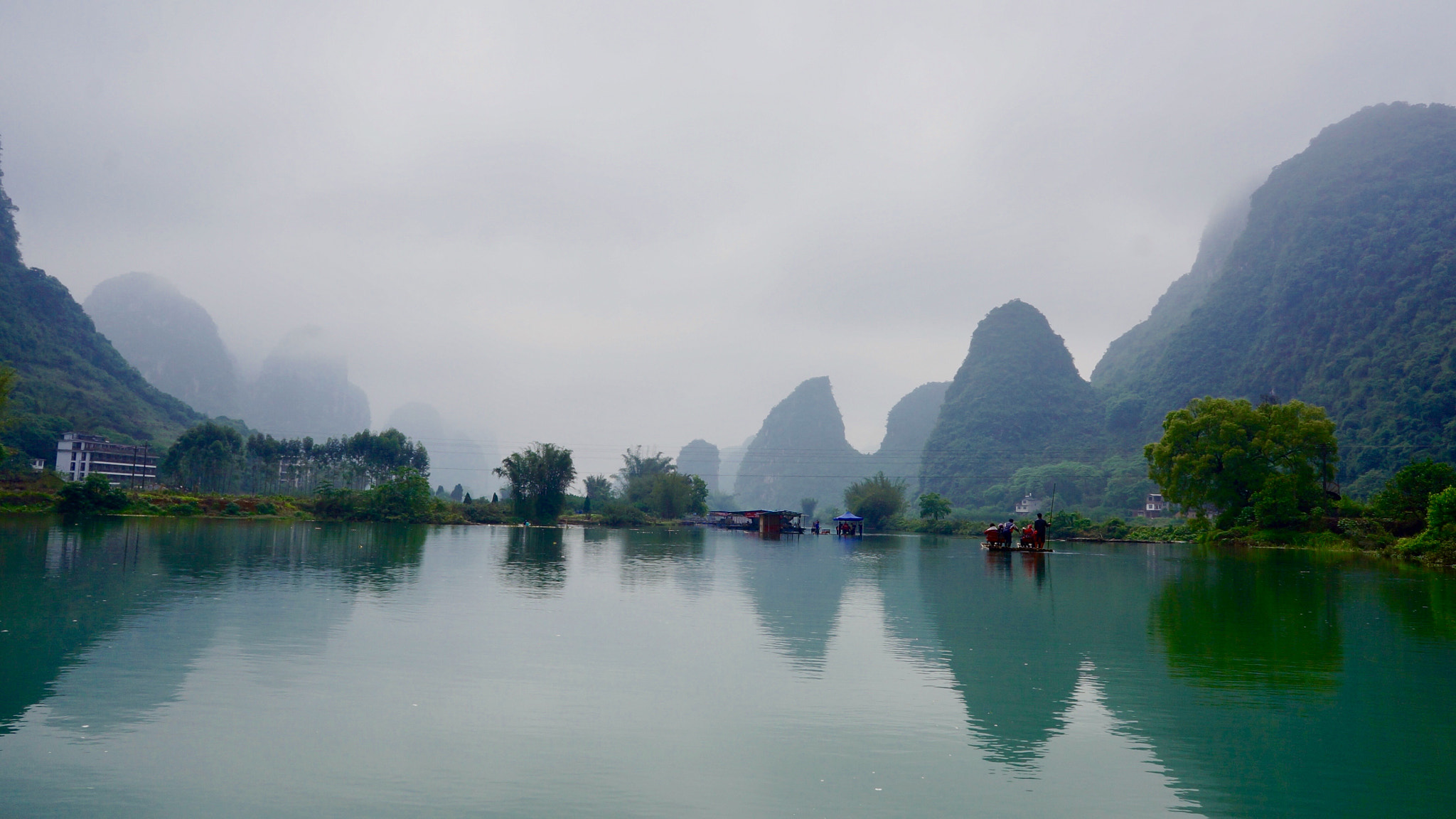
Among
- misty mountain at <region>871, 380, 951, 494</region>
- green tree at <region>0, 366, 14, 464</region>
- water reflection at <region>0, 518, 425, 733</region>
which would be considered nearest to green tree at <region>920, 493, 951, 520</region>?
water reflection at <region>0, 518, 425, 733</region>

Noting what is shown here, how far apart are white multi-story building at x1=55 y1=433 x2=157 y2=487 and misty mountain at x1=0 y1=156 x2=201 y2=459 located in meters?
1.14

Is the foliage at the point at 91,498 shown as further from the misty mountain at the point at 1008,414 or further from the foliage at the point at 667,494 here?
the misty mountain at the point at 1008,414

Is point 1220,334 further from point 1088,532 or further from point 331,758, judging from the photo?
point 331,758

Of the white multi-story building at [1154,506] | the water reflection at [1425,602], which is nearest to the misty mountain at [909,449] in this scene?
the white multi-story building at [1154,506]

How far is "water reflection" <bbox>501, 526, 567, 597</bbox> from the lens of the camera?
17.3 meters

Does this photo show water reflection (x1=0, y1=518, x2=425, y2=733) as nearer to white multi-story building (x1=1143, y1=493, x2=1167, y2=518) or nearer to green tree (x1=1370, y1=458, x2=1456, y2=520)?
green tree (x1=1370, y1=458, x2=1456, y2=520)

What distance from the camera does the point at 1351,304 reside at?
9200 centimetres

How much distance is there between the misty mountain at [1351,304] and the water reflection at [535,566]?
67035 millimetres

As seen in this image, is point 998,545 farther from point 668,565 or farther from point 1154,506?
point 1154,506

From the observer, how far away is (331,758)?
19.7 feet

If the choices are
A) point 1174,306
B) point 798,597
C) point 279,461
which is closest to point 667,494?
point 279,461

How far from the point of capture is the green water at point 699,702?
5516 millimetres

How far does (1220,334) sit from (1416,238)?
2224 cm

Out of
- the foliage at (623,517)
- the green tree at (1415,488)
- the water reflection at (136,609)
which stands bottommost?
the foliage at (623,517)
